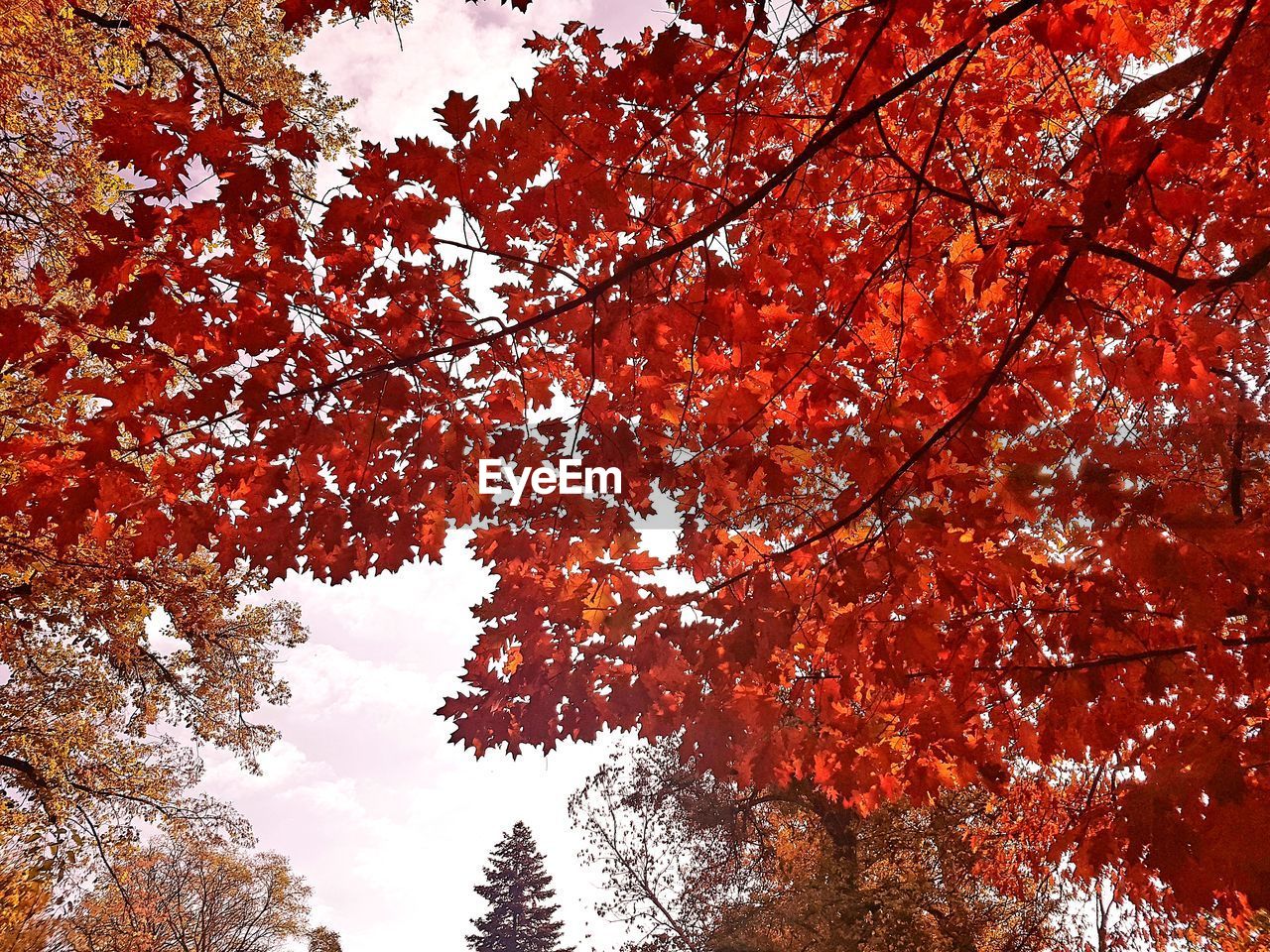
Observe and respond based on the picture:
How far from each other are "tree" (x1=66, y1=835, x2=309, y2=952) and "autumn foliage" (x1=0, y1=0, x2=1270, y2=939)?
29.6 meters

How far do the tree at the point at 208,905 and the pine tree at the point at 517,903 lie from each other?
954 cm

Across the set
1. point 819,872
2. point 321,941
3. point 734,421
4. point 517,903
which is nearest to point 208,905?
point 321,941

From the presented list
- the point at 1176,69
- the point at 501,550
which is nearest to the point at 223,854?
the point at 501,550

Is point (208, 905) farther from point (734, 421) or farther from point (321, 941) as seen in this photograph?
point (734, 421)

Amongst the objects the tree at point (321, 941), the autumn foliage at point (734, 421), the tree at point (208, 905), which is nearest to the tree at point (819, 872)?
the autumn foliage at point (734, 421)

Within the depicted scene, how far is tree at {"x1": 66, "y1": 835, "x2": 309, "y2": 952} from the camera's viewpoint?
26.7 meters

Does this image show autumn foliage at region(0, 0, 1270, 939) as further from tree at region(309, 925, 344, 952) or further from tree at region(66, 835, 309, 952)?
tree at region(309, 925, 344, 952)

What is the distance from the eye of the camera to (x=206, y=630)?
12.3 metres

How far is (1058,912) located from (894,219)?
15102 millimetres

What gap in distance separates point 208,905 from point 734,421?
42.1 metres

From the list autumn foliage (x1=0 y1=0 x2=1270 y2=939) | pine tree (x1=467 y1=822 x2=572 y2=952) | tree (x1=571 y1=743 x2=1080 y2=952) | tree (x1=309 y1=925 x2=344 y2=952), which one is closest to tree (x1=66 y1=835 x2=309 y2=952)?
tree (x1=309 y1=925 x2=344 y2=952)

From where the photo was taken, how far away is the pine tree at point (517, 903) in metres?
38.8

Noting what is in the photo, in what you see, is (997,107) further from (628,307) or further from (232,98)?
(232,98)

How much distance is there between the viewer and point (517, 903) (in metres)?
39.3
